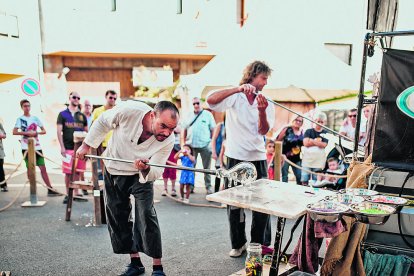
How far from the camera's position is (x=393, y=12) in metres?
3.08

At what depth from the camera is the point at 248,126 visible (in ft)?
10.7

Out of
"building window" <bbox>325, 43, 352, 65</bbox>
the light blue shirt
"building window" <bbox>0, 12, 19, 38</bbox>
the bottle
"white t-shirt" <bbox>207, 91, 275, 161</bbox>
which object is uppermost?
"building window" <bbox>0, 12, 19, 38</bbox>

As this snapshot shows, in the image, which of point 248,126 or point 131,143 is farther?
point 248,126

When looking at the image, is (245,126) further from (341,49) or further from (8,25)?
(8,25)

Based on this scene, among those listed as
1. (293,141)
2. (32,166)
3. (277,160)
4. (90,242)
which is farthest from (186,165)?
(32,166)

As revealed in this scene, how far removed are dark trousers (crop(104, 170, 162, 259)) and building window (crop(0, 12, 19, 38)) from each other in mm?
9902

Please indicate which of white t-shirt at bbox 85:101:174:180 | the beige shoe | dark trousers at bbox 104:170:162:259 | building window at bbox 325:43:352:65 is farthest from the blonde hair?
building window at bbox 325:43:352:65

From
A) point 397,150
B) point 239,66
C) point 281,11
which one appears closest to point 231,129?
point 397,150

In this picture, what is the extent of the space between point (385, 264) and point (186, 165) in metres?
3.53

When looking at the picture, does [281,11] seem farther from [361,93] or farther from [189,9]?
[361,93]

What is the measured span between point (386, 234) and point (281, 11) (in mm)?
7117

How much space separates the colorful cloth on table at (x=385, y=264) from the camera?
2.45 meters

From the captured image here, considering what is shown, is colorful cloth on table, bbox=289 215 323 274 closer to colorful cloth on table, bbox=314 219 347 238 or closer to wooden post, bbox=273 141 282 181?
colorful cloth on table, bbox=314 219 347 238

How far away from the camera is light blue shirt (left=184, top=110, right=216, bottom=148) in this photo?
5883mm
